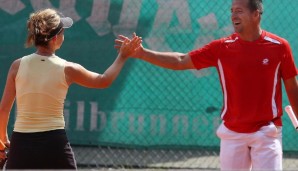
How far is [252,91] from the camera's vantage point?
15.4 ft

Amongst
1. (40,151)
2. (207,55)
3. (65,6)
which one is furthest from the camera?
(65,6)

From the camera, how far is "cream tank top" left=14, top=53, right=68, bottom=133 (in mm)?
4340

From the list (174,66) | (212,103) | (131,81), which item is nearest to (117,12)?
(131,81)

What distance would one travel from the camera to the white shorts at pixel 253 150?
4.61m

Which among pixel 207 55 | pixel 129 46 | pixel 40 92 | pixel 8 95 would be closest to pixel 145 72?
pixel 207 55

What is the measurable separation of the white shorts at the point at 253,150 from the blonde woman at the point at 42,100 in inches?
42.2

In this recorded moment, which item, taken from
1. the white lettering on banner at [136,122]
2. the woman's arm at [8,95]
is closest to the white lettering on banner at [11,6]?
the white lettering on banner at [136,122]


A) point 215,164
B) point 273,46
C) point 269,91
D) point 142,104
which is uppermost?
point 273,46

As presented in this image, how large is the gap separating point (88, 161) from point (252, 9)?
335 centimetres

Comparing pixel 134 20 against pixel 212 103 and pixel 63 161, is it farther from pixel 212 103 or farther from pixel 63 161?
pixel 63 161

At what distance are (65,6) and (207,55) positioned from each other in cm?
278

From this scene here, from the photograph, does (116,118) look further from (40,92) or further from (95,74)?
(40,92)

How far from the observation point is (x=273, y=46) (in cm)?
475

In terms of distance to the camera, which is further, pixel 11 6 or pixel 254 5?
pixel 11 6
